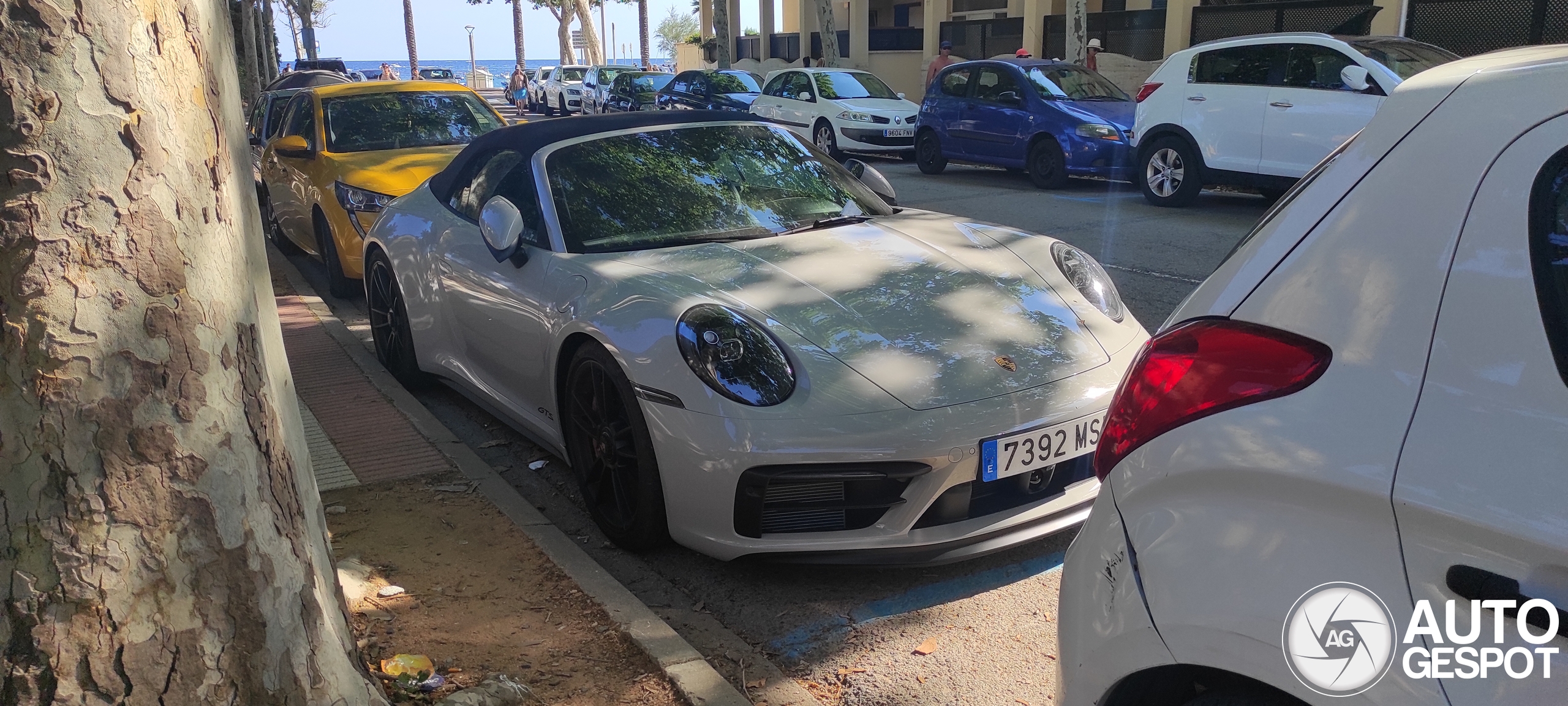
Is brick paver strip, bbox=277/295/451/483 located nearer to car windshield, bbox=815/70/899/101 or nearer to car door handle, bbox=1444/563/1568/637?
car door handle, bbox=1444/563/1568/637

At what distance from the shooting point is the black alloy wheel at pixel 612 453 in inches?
152

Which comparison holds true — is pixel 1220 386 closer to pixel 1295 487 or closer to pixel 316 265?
pixel 1295 487

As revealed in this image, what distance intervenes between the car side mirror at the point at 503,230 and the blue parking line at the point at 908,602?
74.9 inches

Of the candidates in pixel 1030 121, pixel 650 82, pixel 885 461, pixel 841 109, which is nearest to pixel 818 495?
pixel 885 461

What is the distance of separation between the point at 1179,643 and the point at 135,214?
1827mm

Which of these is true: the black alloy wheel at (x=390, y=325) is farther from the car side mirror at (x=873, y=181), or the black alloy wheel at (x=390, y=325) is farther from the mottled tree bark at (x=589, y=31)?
the mottled tree bark at (x=589, y=31)

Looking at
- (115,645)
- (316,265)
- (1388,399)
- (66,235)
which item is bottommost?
(316,265)

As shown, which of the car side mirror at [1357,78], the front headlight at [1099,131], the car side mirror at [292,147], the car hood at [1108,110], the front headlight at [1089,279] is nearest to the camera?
the front headlight at [1089,279]

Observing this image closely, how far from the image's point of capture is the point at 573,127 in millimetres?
5227

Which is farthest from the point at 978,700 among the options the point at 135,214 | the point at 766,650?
the point at 135,214

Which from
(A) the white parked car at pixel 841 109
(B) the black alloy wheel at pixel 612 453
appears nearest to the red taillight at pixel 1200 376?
(B) the black alloy wheel at pixel 612 453

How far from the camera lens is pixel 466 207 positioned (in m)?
5.46

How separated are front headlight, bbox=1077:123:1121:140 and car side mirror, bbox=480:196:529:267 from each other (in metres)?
10.0

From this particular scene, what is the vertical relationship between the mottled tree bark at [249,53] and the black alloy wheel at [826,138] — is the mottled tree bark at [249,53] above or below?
above
